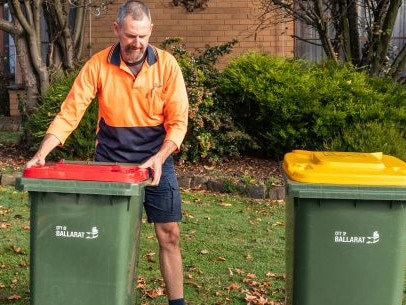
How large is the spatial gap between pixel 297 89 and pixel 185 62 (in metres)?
1.34

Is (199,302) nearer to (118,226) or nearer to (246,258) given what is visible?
(246,258)

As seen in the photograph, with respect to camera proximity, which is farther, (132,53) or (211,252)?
(211,252)

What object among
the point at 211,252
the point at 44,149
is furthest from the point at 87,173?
the point at 211,252

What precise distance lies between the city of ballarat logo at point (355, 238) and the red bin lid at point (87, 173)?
1.03m

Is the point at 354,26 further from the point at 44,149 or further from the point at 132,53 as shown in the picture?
the point at 44,149

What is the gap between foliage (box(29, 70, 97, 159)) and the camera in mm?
9203

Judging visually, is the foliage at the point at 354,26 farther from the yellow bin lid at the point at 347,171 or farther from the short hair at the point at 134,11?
the yellow bin lid at the point at 347,171

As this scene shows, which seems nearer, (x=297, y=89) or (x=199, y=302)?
(x=199, y=302)

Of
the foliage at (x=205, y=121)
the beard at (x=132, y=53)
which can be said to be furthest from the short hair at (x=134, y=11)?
the foliage at (x=205, y=121)

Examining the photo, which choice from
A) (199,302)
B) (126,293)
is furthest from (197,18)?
(126,293)

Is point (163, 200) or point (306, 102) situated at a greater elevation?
point (306, 102)

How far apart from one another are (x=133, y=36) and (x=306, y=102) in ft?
15.7

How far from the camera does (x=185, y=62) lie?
30.9 ft

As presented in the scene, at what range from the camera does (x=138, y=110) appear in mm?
4656
